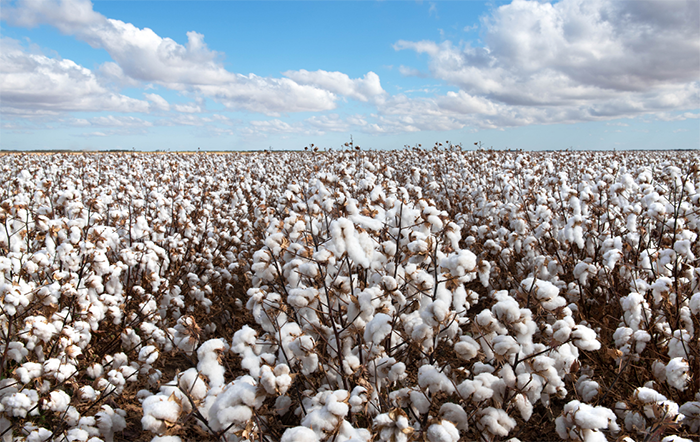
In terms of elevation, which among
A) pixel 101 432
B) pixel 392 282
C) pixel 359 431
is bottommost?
pixel 101 432

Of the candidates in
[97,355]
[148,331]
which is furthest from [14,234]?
[148,331]

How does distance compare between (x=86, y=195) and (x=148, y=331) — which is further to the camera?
(x=86, y=195)

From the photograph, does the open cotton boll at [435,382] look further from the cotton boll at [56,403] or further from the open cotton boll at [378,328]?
the cotton boll at [56,403]

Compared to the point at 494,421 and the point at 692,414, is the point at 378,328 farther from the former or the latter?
the point at 692,414

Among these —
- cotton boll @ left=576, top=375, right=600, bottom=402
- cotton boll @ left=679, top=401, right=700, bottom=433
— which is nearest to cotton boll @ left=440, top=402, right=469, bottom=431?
cotton boll @ left=576, top=375, right=600, bottom=402

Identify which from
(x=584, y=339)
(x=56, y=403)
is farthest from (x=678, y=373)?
(x=56, y=403)

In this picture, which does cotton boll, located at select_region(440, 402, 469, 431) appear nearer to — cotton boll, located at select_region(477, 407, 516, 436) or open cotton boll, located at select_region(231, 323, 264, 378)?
cotton boll, located at select_region(477, 407, 516, 436)

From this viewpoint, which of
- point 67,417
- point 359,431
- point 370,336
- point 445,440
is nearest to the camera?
point 445,440

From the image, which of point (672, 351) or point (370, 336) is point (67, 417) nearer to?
point (370, 336)

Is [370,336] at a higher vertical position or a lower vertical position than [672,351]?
higher

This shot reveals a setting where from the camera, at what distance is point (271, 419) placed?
242cm

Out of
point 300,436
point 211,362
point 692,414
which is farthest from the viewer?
point 692,414

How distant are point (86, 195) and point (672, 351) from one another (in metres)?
9.76

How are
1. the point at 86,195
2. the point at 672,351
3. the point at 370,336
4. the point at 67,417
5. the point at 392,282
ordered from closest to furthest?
1. the point at 370,336
2. the point at 392,282
3. the point at 67,417
4. the point at 672,351
5. the point at 86,195
